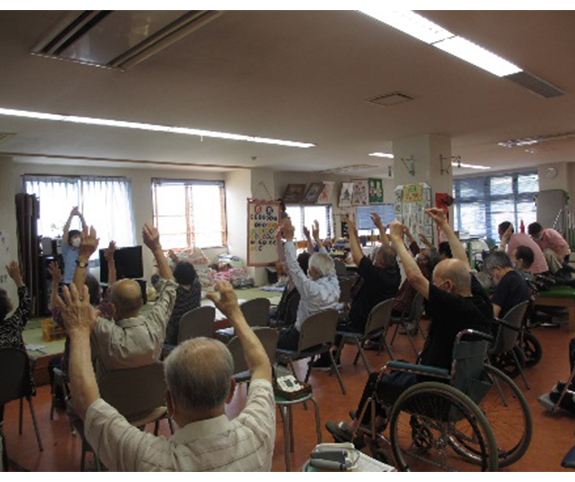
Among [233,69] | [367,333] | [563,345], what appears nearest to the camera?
[233,69]

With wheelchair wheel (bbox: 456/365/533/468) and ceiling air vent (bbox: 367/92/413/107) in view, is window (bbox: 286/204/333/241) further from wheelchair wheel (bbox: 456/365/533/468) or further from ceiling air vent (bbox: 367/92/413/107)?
wheelchair wheel (bbox: 456/365/533/468)

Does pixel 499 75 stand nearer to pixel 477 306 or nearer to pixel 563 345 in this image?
pixel 477 306

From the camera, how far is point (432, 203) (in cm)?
675

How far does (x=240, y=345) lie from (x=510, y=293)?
7.29 ft

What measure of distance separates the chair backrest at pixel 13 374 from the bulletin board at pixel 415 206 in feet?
17.0

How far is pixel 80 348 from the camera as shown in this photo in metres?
1.47

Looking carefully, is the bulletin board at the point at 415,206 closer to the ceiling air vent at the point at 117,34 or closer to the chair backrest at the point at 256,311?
the chair backrest at the point at 256,311

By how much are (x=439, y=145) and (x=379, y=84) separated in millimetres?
3134

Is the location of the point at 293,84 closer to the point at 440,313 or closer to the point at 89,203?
the point at 440,313

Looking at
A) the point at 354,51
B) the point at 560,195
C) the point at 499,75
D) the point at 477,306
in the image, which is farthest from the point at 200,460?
the point at 560,195

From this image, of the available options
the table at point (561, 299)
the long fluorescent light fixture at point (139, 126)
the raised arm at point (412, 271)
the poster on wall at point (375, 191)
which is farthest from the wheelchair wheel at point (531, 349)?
the poster on wall at point (375, 191)

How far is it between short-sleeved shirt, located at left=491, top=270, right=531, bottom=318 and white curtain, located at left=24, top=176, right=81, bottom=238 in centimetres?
672

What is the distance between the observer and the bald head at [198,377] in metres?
1.32

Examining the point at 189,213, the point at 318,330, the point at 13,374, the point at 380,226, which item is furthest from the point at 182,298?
the point at 189,213
